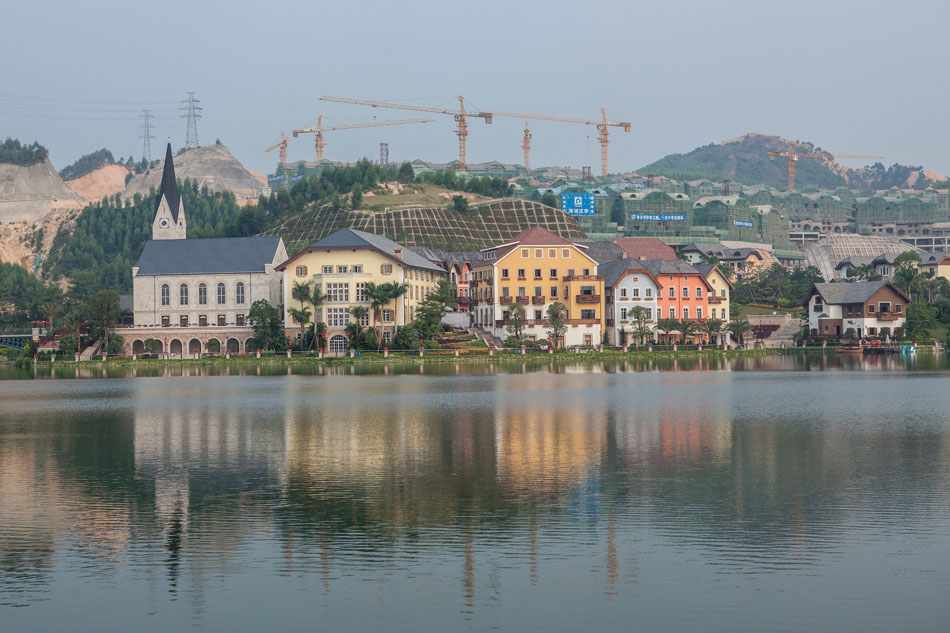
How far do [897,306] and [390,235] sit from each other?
78.7 meters

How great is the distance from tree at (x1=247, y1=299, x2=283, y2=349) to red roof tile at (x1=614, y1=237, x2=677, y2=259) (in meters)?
73.9

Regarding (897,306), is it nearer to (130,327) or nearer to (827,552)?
(130,327)

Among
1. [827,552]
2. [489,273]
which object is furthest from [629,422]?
[489,273]

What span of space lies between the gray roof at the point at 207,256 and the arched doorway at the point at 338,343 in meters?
16.5

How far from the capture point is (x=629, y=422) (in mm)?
45156

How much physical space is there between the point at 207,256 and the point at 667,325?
57372 mm

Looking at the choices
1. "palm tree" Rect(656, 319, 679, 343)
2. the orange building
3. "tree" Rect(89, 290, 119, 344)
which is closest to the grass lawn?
the orange building

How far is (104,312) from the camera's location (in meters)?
119

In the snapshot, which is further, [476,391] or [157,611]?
[476,391]

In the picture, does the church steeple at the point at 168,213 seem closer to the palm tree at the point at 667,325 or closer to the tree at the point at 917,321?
the palm tree at the point at 667,325

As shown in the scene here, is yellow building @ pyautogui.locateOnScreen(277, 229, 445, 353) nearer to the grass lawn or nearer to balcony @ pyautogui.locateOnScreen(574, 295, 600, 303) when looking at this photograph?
balcony @ pyautogui.locateOnScreen(574, 295, 600, 303)

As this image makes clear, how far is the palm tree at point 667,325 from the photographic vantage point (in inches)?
4766

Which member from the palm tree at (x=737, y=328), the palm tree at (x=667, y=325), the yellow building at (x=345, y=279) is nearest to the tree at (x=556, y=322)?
the palm tree at (x=667, y=325)

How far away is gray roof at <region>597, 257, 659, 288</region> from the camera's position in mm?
125625
